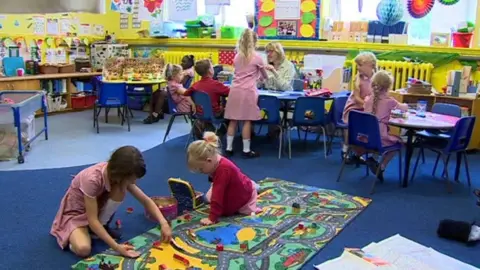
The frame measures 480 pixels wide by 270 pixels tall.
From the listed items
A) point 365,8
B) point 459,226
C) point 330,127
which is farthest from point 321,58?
point 459,226

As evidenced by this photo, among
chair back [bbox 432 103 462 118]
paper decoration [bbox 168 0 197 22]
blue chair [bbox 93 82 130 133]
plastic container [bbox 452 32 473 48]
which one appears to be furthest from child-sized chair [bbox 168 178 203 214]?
paper decoration [bbox 168 0 197 22]

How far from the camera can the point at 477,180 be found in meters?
4.31

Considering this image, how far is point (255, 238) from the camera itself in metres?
2.97

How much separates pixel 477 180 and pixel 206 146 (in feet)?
8.84

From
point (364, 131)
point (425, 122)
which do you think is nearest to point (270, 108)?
point (364, 131)

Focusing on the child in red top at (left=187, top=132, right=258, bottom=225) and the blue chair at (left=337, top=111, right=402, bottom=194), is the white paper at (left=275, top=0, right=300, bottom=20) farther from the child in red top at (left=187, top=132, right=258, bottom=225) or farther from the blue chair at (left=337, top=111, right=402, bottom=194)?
the child in red top at (left=187, top=132, right=258, bottom=225)

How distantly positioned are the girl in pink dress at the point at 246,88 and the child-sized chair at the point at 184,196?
156 cm

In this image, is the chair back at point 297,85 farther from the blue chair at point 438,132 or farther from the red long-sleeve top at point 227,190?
the red long-sleeve top at point 227,190

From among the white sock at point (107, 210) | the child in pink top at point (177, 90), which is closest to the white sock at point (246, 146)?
the child in pink top at point (177, 90)

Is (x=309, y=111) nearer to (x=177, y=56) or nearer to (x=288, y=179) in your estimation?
(x=288, y=179)

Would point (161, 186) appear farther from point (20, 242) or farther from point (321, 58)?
point (321, 58)

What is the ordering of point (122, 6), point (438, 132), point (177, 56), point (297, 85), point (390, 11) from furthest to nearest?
point (122, 6) < point (177, 56) < point (390, 11) < point (297, 85) < point (438, 132)

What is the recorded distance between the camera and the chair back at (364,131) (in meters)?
3.78

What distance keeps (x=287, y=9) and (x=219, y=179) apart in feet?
14.4
